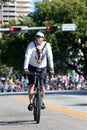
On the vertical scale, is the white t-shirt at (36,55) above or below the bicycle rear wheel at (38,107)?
above

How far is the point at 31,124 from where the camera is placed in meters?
10.5

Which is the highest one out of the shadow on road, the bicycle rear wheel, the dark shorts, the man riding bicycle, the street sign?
the street sign

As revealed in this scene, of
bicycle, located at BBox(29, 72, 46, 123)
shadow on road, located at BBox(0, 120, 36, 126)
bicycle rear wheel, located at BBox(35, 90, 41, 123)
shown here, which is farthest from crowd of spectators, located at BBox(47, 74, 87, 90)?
bicycle rear wheel, located at BBox(35, 90, 41, 123)

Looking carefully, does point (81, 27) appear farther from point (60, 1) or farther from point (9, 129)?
point (9, 129)

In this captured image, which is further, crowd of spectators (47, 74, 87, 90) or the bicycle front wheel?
crowd of spectators (47, 74, 87, 90)

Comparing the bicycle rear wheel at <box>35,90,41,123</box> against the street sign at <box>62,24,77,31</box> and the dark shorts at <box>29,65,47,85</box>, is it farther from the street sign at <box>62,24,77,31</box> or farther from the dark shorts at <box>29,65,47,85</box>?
the street sign at <box>62,24,77,31</box>

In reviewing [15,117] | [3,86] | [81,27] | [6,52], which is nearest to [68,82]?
[3,86]

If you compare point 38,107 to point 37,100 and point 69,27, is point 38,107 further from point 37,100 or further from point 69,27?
point 69,27

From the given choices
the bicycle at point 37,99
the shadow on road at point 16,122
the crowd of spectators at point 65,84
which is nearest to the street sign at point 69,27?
the crowd of spectators at point 65,84

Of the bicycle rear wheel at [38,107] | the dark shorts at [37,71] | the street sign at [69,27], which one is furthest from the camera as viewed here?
the street sign at [69,27]

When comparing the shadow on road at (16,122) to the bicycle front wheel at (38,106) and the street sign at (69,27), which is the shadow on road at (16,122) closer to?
the bicycle front wheel at (38,106)

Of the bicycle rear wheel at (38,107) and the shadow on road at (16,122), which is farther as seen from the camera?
the shadow on road at (16,122)

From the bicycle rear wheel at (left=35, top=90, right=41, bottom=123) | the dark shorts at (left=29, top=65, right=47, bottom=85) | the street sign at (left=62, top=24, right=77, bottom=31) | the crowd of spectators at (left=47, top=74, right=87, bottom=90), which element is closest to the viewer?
the bicycle rear wheel at (left=35, top=90, right=41, bottom=123)

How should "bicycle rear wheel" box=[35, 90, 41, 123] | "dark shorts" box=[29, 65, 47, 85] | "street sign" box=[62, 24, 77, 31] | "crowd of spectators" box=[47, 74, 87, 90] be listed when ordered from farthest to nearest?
"crowd of spectators" box=[47, 74, 87, 90] < "street sign" box=[62, 24, 77, 31] < "dark shorts" box=[29, 65, 47, 85] < "bicycle rear wheel" box=[35, 90, 41, 123]
